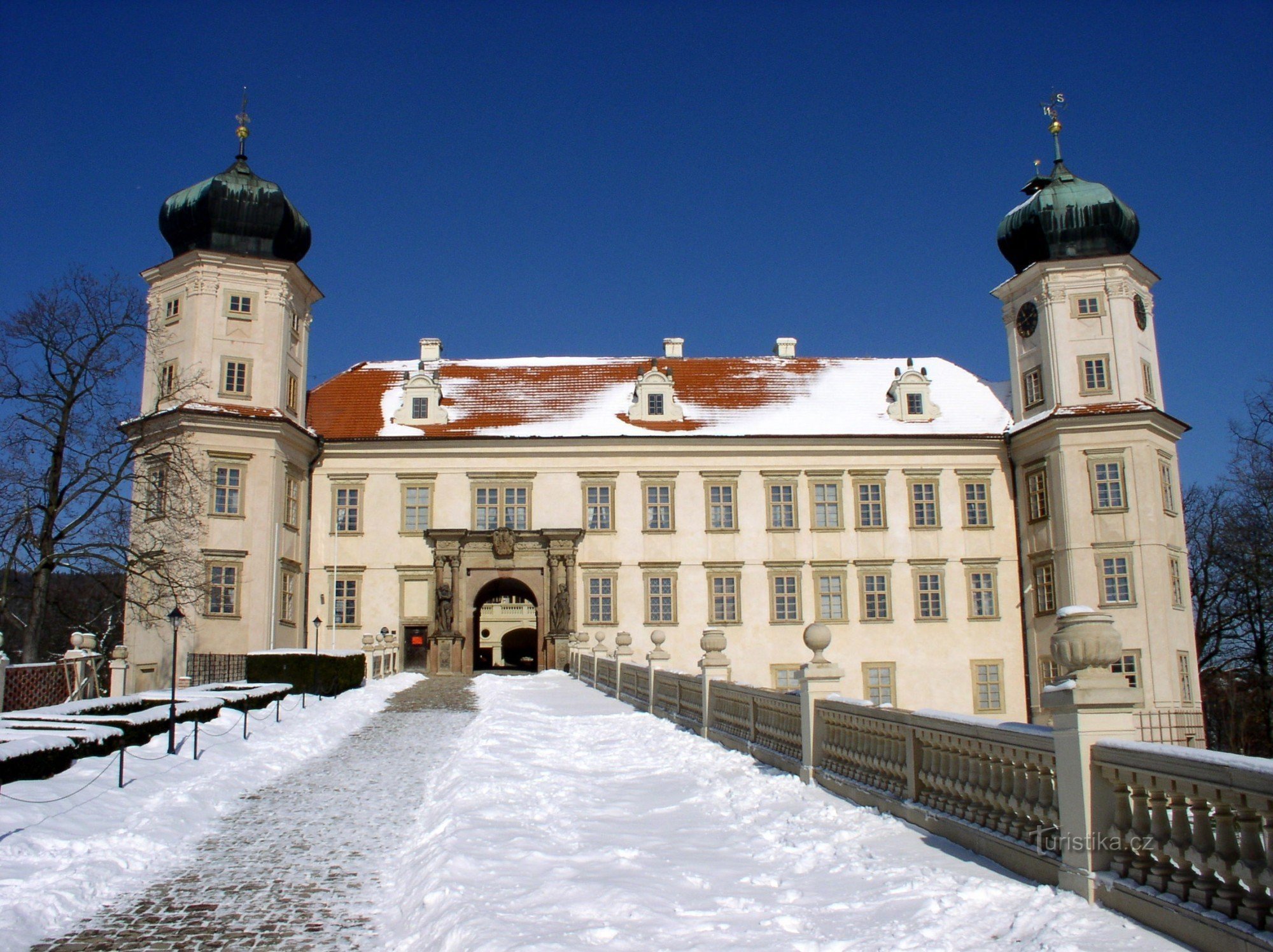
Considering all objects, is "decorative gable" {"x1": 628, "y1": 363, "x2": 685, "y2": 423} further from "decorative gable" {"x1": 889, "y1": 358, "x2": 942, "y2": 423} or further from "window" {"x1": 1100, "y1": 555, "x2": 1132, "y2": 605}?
"window" {"x1": 1100, "y1": 555, "x2": 1132, "y2": 605}

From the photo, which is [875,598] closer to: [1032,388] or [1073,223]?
[1032,388]

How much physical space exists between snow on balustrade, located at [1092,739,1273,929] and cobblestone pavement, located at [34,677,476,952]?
173 inches

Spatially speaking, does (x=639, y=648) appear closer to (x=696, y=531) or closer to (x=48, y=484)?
(x=696, y=531)

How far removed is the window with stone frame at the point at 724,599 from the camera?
3666 centimetres

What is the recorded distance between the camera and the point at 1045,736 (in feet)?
22.5

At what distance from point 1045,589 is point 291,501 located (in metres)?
24.5

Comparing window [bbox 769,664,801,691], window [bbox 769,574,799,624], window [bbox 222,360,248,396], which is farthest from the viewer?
window [bbox 769,574,799,624]

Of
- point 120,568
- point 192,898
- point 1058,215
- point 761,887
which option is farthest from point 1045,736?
point 1058,215

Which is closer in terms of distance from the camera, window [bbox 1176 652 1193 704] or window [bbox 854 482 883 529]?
window [bbox 1176 652 1193 704]

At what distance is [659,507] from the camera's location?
123 ft

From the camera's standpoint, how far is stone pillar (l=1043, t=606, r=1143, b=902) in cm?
625

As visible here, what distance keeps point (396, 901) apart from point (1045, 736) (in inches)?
172

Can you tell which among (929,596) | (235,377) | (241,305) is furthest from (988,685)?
(241,305)

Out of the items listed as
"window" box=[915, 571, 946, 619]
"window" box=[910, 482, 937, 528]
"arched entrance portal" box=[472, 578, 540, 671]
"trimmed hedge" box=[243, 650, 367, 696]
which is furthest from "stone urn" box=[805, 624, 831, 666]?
"arched entrance portal" box=[472, 578, 540, 671]
